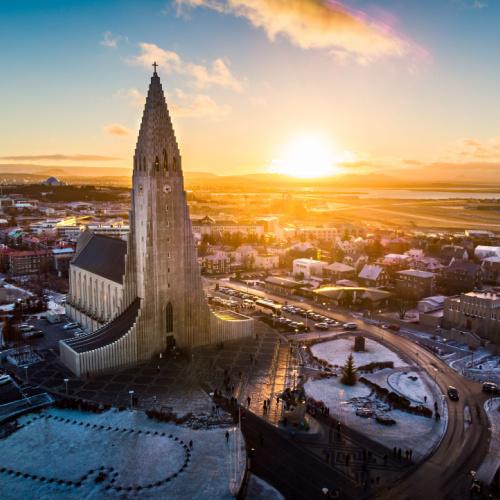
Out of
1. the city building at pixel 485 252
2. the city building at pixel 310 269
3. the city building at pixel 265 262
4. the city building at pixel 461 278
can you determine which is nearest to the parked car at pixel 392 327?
the city building at pixel 461 278

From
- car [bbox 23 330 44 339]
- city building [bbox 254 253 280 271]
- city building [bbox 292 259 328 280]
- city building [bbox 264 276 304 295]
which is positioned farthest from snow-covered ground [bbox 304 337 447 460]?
city building [bbox 254 253 280 271]

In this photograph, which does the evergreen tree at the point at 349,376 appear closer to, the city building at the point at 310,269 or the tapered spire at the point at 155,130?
the tapered spire at the point at 155,130

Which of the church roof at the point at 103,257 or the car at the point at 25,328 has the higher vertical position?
the church roof at the point at 103,257

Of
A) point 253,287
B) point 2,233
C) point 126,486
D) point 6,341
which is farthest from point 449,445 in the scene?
point 2,233

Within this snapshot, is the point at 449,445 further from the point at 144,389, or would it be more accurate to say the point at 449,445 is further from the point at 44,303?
the point at 44,303

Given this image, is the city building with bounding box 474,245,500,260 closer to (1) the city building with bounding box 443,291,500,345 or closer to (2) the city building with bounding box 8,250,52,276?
(1) the city building with bounding box 443,291,500,345

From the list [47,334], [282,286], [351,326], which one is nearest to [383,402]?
[351,326]

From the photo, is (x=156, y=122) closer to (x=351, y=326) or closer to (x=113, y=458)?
(x=113, y=458)
